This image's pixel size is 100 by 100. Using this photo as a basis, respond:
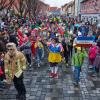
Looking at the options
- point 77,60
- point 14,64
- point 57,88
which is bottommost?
point 57,88

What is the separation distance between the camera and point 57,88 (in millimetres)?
11289

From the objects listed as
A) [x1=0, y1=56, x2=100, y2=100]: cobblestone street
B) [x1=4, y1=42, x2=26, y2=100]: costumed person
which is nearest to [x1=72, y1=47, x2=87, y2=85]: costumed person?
[x1=0, y1=56, x2=100, y2=100]: cobblestone street

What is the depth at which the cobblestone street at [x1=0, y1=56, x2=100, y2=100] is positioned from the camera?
10297 millimetres

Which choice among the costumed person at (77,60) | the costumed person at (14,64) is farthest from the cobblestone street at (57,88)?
the costumed person at (14,64)

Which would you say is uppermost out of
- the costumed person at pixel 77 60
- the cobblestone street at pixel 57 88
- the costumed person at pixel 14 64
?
the costumed person at pixel 14 64

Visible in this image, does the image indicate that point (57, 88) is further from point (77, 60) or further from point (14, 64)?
point (14, 64)

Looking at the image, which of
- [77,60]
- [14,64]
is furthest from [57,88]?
[14,64]

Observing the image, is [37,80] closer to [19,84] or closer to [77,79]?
[77,79]

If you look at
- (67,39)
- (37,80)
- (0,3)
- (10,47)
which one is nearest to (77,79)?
(37,80)

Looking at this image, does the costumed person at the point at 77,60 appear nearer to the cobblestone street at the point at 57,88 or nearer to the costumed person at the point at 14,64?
the cobblestone street at the point at 57,88

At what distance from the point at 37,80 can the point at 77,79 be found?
157cm

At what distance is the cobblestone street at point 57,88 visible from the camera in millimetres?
10297

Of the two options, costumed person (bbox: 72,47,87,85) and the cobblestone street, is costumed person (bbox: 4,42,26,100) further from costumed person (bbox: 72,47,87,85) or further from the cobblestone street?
costumed person (bbox: 72,47,87,85)

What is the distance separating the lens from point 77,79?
465 inches
